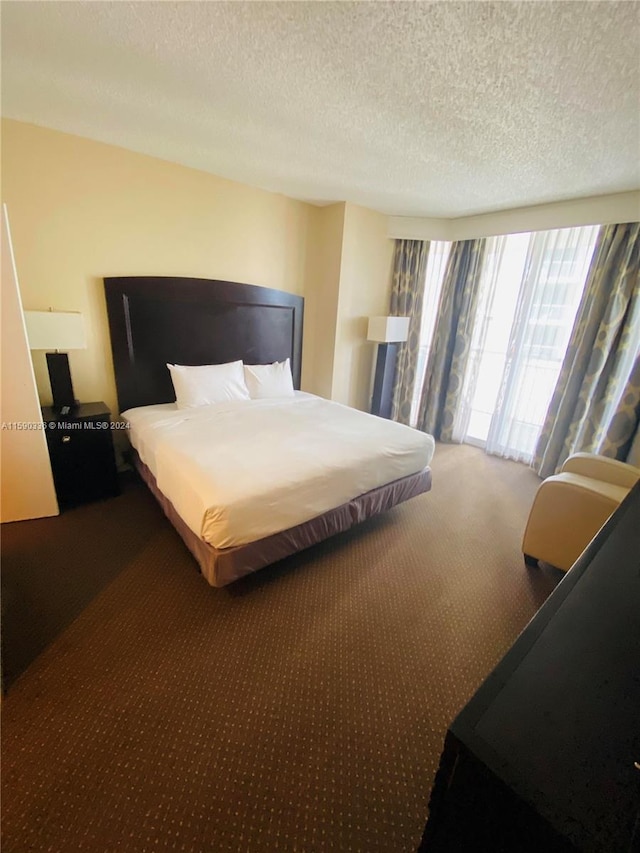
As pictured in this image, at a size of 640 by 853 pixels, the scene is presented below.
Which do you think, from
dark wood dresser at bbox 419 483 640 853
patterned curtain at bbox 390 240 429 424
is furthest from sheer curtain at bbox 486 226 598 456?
dark wood dresser at bbox 419 483 640 853

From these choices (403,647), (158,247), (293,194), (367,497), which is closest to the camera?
(403,647)

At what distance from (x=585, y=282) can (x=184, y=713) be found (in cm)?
408

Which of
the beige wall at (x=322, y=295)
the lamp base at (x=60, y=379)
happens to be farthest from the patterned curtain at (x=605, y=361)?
the lamp base at (x=60, y=379)

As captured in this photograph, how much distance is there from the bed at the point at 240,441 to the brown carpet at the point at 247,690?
→ 0.28 m

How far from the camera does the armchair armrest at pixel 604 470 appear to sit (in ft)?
6.79

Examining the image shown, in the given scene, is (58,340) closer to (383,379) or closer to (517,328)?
(383,379)

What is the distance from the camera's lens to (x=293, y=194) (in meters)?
3.33

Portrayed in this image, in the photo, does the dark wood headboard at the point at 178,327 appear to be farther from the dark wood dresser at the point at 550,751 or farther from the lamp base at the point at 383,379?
the dark wood dresser at the point at 550,751

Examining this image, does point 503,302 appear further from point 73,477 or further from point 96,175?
point 73,477

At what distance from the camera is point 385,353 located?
156 inches

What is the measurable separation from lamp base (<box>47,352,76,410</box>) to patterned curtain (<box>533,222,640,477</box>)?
4.09 meters

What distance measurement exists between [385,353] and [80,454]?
121 inches

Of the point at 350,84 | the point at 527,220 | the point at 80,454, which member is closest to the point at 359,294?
the point at 527,220

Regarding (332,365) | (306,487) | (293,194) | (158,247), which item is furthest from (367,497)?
(293,194)
